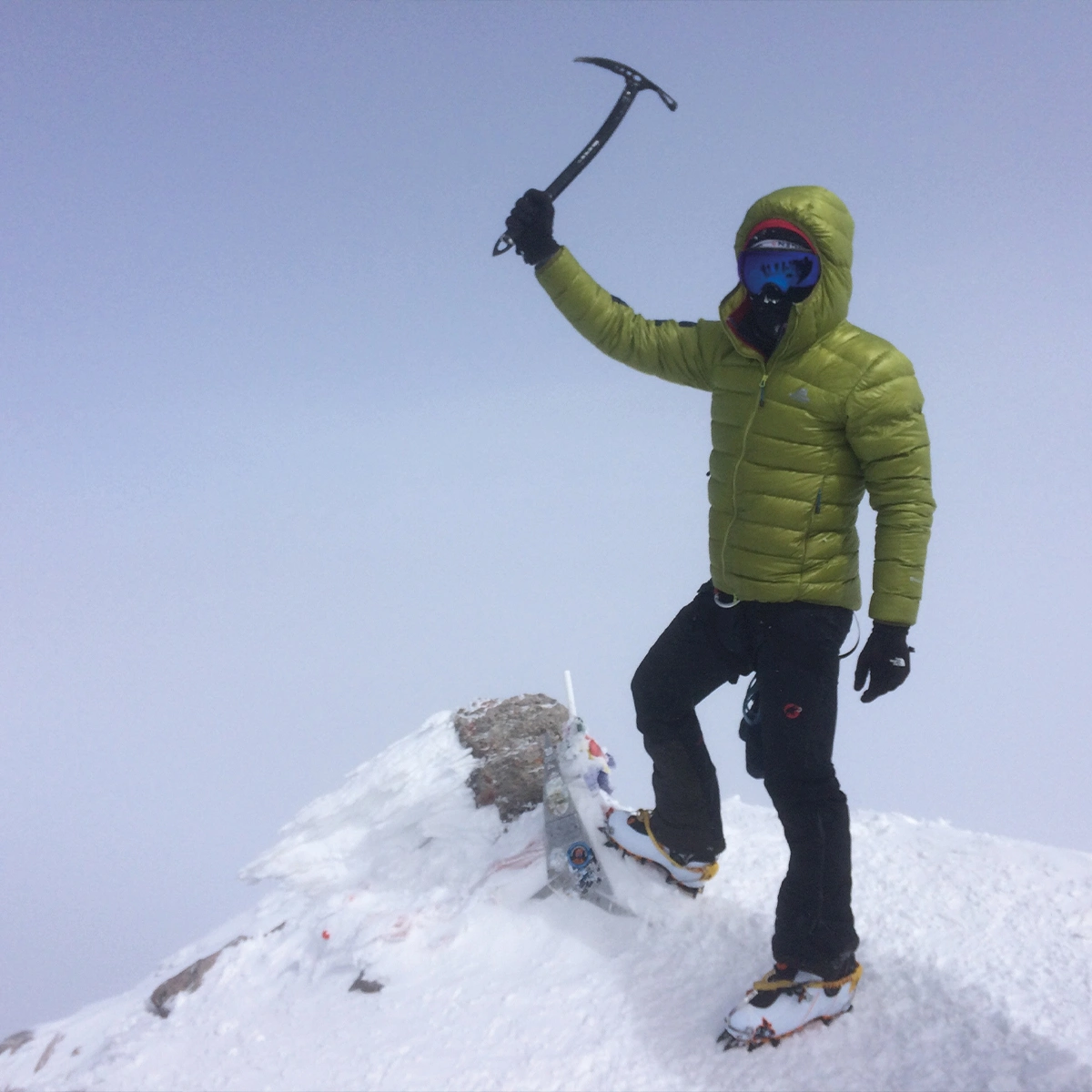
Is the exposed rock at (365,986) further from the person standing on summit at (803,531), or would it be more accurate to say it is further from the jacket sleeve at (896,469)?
the jacket sleeve at (896,469)

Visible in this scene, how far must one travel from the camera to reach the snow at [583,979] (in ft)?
11.3

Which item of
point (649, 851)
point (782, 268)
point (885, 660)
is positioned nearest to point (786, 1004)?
point (649, 851)

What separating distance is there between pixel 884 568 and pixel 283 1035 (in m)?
4.08

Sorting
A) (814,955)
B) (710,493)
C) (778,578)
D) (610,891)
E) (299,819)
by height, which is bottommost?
(299,819)

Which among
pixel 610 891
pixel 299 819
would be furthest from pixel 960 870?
pixel 299 819

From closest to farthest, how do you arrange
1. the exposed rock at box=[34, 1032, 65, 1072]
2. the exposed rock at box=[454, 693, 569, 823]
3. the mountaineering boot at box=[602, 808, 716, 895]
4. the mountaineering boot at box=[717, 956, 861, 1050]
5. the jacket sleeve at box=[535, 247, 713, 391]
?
the mountaineering boot at box=[717, 956, 861, 1050]
the jacket sleeve at box=[535, 247, 713, 391]
the mountaineering boot at box=[602, 808, 716, 895]
the exposed rock at box=[34, 1032, 65, 1072]
the exposed rock at box=[454, 693, 569, 823]

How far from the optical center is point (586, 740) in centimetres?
641

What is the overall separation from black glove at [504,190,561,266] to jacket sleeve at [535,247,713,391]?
7 centimetres

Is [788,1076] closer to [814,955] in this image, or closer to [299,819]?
[814,955]

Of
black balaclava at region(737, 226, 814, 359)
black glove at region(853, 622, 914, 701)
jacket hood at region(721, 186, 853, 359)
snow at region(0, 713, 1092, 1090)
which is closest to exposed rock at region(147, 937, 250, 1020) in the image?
snow at region(0, 713, 1092, 1090)

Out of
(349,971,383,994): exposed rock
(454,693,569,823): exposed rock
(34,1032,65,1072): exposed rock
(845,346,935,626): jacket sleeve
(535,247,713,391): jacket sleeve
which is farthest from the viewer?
(454,693,569,823): exposed rock

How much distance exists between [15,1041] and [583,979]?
480 cm

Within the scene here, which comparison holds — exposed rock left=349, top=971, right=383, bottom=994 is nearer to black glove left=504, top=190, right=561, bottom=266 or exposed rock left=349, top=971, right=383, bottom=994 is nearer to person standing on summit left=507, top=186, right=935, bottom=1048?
person standing on summit left=507, top=186, right=935, bottom=1048

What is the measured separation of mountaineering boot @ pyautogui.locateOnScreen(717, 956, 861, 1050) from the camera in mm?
3469
